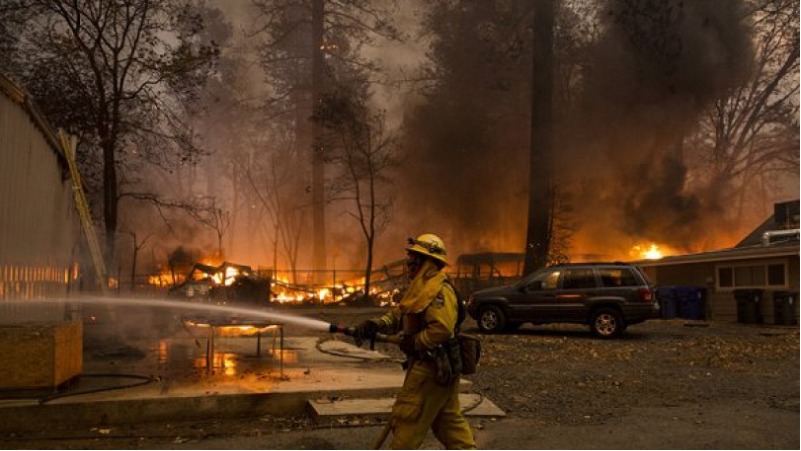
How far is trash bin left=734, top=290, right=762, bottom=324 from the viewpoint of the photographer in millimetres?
19469

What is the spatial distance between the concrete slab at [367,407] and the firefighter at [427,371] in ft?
6.60

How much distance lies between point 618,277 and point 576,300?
3.43 feet

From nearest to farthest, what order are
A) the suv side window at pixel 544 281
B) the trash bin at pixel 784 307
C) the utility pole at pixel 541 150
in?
the suv side window at pixel 544 281
the trash bin at pixel 784 307
the utility pole at pixel 541 150

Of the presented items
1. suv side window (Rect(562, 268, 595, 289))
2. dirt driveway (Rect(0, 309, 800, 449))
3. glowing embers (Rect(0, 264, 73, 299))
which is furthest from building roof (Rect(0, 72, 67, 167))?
suv side window (Rect(562, 268, 595, 289))

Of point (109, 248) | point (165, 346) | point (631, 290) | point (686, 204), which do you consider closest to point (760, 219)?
point (686, 204)

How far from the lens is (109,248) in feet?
66.5

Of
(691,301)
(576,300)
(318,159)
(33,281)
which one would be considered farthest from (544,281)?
(318,159)

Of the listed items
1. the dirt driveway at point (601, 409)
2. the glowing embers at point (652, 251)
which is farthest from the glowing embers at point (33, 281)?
the glowing embers at point (652, 251)

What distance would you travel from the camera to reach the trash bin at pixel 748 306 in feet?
63.9

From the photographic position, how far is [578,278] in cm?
1490

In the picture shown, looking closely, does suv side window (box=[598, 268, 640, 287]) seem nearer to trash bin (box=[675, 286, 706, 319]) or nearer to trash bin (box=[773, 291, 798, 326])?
trash bin (box=[773, 291, 798, 326])

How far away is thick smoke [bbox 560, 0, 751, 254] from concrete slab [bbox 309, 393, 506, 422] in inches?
1108

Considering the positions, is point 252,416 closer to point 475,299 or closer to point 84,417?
point 84,417

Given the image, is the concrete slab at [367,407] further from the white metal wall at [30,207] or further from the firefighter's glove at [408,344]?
the white metal wall at [30,207]
